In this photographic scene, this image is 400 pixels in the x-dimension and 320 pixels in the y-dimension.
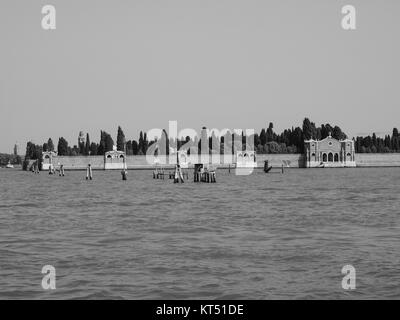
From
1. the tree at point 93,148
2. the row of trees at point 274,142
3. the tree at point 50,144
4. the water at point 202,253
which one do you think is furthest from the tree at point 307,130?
the water at point 202,253

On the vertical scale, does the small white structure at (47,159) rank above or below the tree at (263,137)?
below

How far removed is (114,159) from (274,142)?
21826 mm

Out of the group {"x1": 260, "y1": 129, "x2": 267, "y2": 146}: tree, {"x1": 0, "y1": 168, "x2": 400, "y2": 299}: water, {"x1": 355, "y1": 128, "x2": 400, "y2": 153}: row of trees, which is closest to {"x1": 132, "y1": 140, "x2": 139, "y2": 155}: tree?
{"x1": 260, "y1": 129, "x2": 267, "y2": 146}: tree

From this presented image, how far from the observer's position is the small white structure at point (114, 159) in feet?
321

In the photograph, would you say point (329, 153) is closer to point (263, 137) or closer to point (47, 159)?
point (263, 137)

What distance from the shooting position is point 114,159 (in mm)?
98375

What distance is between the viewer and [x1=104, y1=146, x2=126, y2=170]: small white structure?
97875 mm

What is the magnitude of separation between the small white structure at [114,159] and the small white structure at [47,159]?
799cm

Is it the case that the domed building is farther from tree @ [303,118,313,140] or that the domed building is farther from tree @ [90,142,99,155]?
tree @ [90,142,99,155]

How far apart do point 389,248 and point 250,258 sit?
234cm

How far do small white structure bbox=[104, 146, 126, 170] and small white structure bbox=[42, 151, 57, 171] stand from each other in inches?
315

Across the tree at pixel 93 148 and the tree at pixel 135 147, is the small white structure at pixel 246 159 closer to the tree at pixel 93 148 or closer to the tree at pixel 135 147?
the tree at pixel 135 147

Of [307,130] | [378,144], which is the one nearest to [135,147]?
[307,130]

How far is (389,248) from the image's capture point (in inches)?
447
